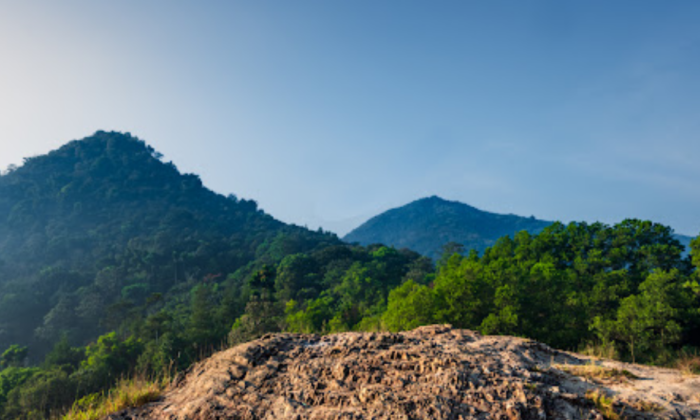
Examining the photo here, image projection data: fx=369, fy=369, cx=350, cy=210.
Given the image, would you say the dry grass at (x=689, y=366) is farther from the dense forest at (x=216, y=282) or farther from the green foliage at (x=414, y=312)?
the green foliage at (x=414, y=312)

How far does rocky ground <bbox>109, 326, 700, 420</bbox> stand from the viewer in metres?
3.98

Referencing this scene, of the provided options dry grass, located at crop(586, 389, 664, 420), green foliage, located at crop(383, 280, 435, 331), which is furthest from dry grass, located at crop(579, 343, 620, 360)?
green foliage, located at crop(383, 280, 435, 331)

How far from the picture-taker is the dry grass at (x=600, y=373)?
505cm

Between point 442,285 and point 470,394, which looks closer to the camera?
point 470,394

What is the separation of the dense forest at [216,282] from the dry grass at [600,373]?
5460mm

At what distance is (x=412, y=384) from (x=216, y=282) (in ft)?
254

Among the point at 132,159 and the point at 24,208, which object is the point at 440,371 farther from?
the point at 132,159

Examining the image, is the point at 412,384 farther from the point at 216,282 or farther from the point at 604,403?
the point at 216,282

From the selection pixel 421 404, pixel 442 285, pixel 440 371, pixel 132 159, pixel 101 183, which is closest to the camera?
pixel 421 404

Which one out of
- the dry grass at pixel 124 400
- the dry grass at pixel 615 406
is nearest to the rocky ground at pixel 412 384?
the dry grass at pixel 615 406

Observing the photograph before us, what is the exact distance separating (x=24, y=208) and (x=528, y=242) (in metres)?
138

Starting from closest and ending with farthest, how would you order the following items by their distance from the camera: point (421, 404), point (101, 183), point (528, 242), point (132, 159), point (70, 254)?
point (421, 404) < point (528, 242) < point (70, 254) < point (101, 183) < point (132, 159)

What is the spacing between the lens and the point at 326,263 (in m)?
64.7

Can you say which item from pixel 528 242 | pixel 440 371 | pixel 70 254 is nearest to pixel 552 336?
pixel 528 242
